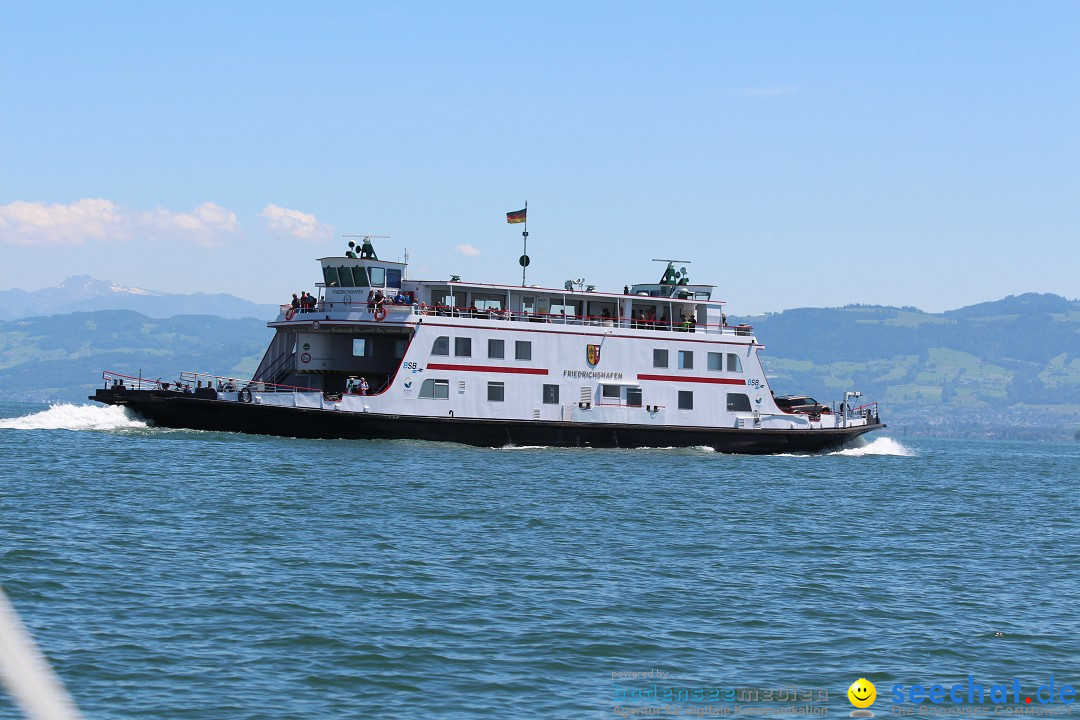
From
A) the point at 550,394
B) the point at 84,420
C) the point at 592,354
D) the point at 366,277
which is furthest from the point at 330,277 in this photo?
the point at 592,354

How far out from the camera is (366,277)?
4450 cm

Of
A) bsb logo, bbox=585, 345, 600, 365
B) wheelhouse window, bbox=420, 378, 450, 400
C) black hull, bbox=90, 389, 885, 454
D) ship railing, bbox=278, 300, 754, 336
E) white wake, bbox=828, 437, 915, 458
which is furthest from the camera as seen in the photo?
white wake, bbox=828, 437, 915, 458

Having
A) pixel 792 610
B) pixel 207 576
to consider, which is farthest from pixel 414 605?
pixel 792 610

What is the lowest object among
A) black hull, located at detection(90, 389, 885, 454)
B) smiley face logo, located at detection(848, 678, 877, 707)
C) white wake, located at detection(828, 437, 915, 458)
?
smiley face logo, located at detection(848, 678, 877, 707)

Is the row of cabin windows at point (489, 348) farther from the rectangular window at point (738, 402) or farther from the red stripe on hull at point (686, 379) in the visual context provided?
the rectangular window at point (738, 402)

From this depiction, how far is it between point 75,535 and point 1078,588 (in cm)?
1683

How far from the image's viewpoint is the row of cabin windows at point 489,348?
42.5 meters

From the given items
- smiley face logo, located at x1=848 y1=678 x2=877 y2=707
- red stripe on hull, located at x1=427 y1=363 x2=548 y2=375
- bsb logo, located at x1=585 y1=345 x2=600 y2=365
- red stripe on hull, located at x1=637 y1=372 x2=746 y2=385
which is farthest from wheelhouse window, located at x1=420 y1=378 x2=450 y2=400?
smiley face logo, located at x1=848 y1=678 x2=877 y2=707

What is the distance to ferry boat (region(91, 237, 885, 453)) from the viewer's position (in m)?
40.8

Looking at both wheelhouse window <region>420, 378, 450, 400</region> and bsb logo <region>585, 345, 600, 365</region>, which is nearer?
wheelhouse window <region>420, 378, 450, 400</region>

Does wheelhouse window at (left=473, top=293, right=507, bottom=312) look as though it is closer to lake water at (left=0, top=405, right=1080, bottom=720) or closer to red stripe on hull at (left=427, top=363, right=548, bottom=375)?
red stripe on hull at (left=427, top=363, right=548, bottom=375)

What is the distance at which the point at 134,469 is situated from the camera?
32094 millimetres

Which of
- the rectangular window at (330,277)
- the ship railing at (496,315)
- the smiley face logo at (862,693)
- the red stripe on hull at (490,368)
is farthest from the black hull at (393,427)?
the smiley face logo at (862,693)

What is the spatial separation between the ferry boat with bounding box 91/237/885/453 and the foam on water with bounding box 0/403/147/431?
31.9 inches
